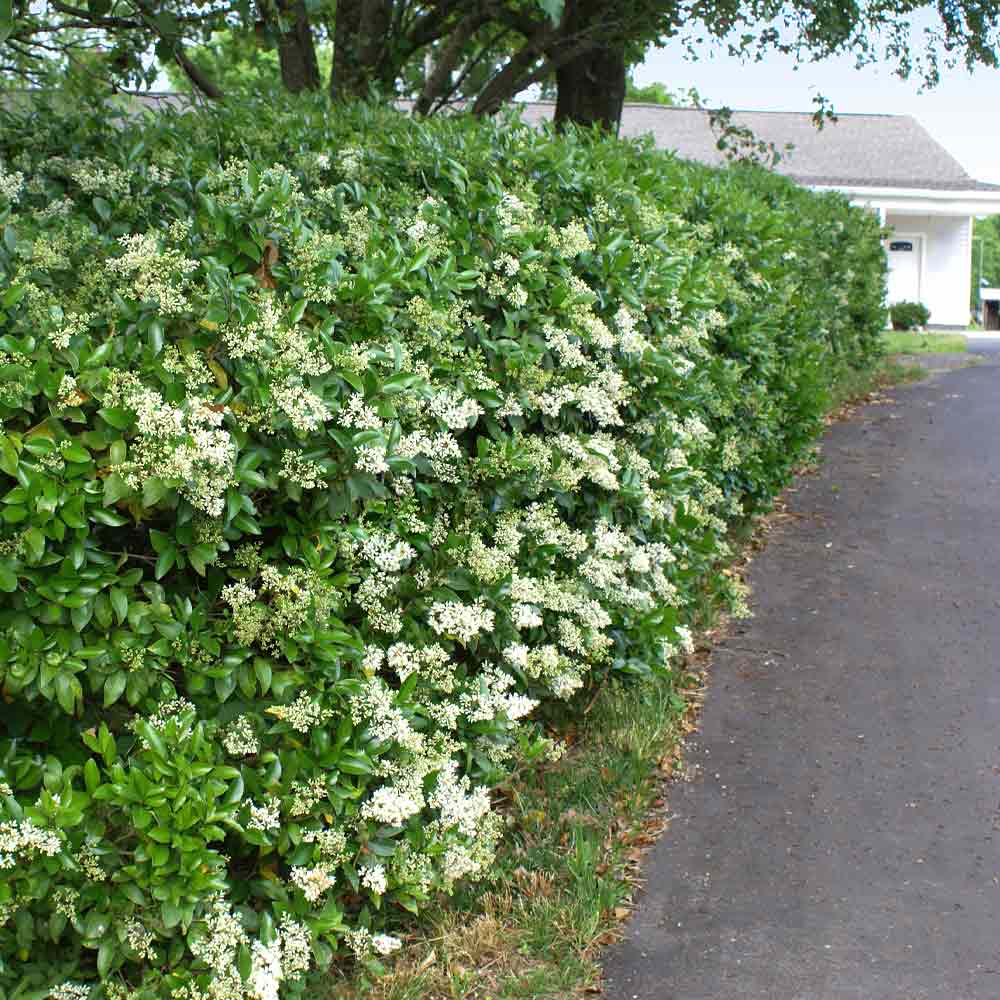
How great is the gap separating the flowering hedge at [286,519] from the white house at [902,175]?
83.9ft

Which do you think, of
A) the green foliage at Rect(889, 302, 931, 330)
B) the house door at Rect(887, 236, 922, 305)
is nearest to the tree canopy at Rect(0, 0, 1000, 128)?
the green foliage at Rect(889, 302, 931, 330)

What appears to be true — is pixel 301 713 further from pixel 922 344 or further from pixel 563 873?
pixel 922 344

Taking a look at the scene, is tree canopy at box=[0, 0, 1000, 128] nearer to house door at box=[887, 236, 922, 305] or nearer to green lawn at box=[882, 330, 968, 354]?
green lawn at box=[882, 330, 968, 354]

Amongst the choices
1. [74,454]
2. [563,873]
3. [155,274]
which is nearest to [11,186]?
[155,274]

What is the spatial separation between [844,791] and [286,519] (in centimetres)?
263

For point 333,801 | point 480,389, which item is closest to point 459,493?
point 480,389

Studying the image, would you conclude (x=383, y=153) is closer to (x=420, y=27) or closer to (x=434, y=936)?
(x=434, y=936)

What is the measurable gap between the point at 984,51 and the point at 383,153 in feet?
30.5

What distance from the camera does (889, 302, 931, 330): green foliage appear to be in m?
27.9

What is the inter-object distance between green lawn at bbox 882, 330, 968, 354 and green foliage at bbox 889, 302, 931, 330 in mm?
4002

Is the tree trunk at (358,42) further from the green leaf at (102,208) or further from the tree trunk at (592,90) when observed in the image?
the green leaf at (102,208)

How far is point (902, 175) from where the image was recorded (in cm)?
3002

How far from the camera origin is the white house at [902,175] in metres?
29.2

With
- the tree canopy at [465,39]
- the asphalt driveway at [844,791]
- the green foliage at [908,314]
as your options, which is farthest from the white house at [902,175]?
the asphalt driveway at [844,791]
